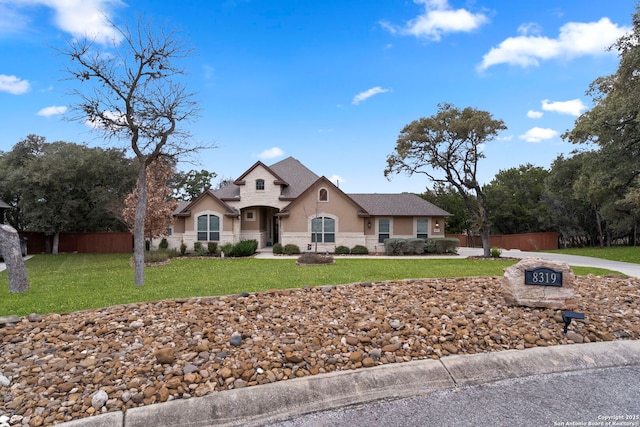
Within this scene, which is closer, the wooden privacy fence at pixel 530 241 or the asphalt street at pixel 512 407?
the asphalt street at pixel 512 407

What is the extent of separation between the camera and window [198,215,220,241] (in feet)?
73.1

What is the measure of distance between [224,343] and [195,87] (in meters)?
7.78

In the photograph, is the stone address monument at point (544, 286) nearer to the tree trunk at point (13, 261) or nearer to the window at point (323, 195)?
the tree trunk at point (13, 261)

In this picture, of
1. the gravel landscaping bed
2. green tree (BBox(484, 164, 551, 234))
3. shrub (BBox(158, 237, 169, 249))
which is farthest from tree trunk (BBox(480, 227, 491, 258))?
shrub (BBox(158, 237, 169, 249))

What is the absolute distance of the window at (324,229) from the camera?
2212cm

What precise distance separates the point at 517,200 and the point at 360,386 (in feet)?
118

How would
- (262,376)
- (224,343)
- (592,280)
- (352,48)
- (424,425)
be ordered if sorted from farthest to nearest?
(352,48), (592,280), (224,343), (262,376), (424,425)

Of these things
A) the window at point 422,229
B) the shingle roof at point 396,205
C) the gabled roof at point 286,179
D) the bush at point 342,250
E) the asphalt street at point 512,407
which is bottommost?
the asphalt street at point 512,407

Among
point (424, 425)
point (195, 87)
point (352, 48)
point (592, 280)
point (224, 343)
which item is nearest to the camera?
point (424, 425)

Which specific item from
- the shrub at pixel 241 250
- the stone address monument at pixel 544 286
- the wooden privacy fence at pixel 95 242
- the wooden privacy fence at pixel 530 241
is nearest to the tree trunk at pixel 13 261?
the stone address monument at pixel 544 286

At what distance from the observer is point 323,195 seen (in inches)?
866

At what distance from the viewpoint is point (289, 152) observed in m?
28.3

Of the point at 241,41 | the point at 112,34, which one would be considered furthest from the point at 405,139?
the point at 112,34

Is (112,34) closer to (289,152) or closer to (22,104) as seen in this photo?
(22,104)
